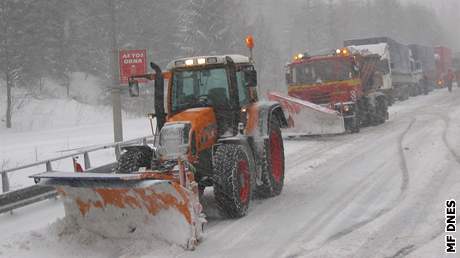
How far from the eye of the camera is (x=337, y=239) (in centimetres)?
663

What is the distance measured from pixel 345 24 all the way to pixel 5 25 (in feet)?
203

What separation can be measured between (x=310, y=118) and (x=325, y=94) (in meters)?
1.52

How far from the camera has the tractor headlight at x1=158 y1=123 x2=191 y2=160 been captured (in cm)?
771

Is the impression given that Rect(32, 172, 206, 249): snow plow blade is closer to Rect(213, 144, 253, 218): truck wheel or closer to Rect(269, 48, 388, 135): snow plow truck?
Rect(213, 144, 253, 218): truck wheel

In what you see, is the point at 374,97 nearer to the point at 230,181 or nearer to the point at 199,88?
the point at 199,88

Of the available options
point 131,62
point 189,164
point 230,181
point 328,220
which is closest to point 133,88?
point 189,164

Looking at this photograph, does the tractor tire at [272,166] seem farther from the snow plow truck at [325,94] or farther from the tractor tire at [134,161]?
the snow plow truck at [325,94]

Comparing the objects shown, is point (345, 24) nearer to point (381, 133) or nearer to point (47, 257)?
point (381, 133)

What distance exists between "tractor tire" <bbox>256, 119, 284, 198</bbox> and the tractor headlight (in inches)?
75.9

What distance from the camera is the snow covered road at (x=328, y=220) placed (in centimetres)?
641

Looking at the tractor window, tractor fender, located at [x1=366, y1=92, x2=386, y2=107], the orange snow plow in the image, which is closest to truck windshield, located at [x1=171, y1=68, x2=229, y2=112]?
the tractor window

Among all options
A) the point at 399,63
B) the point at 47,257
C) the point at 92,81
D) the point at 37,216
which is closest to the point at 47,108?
the point at 92,81

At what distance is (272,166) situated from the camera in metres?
9.79

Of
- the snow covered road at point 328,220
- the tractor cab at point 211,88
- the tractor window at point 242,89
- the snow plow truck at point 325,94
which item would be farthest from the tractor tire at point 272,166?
the snow plow truck at point 325,94
